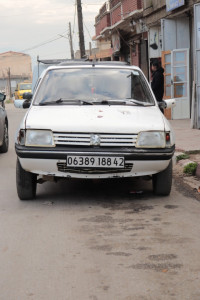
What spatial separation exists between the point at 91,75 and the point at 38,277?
4126 millimetres

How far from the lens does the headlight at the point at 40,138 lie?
20.6 ft

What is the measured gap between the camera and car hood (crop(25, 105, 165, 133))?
6258 mm

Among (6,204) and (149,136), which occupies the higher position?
(149,136)

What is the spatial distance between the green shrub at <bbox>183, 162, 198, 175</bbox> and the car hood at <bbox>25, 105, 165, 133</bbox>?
6.35 ft

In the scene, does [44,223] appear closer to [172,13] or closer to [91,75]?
[91,75]

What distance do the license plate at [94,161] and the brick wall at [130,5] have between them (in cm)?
1938

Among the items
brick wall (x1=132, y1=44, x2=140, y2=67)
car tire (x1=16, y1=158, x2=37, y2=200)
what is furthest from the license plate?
brick wall (x1=132, y1=44, x2=140, y2=67)

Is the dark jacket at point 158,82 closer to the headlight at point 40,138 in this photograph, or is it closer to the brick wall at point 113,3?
the headlight at point 40,138

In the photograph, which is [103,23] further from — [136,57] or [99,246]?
[99,246]

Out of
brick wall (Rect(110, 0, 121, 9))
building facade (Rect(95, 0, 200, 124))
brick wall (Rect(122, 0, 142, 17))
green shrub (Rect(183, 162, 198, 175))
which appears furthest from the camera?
Result: brick wall (Rect(110, 0, 121, 9))

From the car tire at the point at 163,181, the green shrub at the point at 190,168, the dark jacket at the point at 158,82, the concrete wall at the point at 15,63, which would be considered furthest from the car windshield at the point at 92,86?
the concrete wall at the point at 15,63

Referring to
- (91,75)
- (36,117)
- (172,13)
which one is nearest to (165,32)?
(172,13)

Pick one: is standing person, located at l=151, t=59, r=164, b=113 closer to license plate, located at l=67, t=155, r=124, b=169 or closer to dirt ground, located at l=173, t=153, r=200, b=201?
dirt ground, located at l=173, t=153, r=200, b=201

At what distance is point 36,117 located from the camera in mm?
6555
